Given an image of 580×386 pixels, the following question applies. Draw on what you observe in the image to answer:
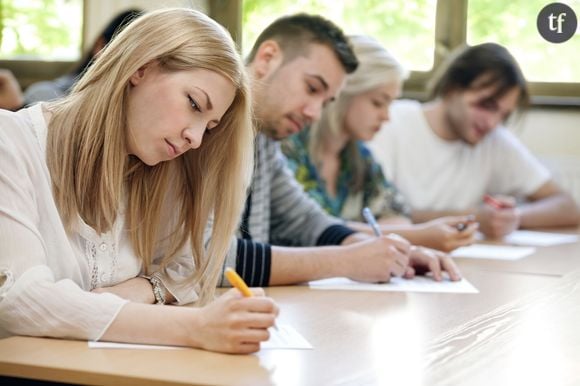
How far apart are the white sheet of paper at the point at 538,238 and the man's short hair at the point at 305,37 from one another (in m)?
0.93

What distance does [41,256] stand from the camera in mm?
1325

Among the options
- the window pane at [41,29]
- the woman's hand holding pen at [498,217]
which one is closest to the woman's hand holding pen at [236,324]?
the woman's hand holding pen at [498,217]

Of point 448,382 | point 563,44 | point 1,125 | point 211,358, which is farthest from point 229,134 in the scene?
point 563,44

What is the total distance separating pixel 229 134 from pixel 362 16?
8.64 feet

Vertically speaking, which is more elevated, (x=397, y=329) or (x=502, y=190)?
(x=397, y=329)

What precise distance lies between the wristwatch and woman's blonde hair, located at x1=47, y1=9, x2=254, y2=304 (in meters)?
0.03

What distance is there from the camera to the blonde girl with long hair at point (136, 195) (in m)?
1.28

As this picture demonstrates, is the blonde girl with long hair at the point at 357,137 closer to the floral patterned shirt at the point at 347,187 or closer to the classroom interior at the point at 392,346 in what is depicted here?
the floral patterned shirt at the point at 347,187

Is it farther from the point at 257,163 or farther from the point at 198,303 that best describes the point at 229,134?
the point at 257,163

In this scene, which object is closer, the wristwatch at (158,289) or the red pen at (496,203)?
the wristwatch at (158,289)

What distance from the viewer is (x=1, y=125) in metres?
1.40

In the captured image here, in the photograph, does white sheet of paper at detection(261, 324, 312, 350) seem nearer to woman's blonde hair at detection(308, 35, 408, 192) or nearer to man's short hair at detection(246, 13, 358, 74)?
man's short hair at detection(246, 13, 358, 74)

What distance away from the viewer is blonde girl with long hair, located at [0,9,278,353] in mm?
1280

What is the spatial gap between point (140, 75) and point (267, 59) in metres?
0.82
